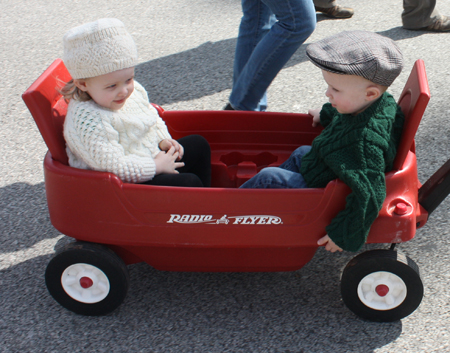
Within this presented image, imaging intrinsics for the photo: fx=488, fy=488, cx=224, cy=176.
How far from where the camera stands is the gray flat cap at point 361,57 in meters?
1.29

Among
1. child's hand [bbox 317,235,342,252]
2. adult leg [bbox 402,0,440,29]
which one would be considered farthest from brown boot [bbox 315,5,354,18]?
child's hand [bbox 317,235,342,252]

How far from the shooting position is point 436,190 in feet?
4.90

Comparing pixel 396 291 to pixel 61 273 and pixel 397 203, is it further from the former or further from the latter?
pixel 61 273

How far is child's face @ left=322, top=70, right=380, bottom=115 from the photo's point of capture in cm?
134

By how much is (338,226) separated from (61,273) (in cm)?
83

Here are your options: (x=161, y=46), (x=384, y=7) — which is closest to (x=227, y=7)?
(x=161, y=46)

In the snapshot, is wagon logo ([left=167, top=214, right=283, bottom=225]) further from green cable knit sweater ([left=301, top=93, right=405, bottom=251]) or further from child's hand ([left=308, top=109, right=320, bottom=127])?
child's hand ([left=308, top=109, right=320, bottom=127])

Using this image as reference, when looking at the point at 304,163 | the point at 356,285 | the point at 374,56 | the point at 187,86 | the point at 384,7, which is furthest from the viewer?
the point at 384,7

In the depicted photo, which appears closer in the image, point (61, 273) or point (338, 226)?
point (338, 226)

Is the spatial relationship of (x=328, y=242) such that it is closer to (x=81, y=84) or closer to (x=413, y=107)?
(x=413, y=107)

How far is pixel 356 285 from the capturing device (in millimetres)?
1441

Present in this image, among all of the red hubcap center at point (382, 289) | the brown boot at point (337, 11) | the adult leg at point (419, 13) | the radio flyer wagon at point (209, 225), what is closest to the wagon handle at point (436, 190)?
the radio flyer wagon at point (209, 225)

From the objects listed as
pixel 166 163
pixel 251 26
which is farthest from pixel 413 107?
pixel 251 26

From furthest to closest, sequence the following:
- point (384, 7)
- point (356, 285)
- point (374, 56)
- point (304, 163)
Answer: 1. point (384, 7)
2. point (304, 163)
3. point (356, 285)
4. point (374, 56)
